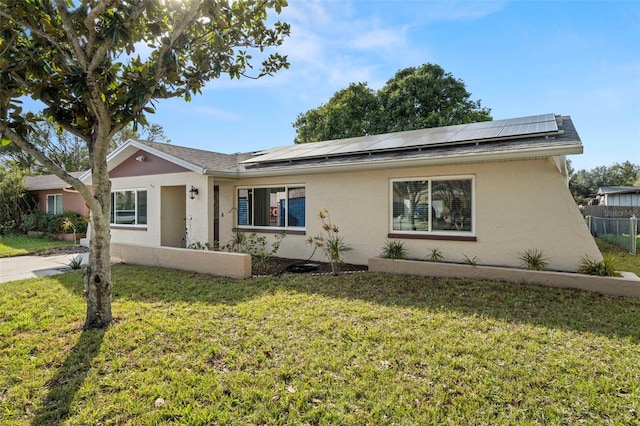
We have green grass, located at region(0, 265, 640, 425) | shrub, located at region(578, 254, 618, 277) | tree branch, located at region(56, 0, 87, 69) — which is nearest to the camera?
green grass, located at region(0, 265, 640, 425)

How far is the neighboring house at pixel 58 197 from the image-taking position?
1936 cm

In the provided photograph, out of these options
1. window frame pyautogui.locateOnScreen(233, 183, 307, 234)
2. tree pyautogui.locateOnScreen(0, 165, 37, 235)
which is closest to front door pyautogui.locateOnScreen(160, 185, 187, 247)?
window frame pyautogui.locateOnScreen(233, 183, 307, 234)

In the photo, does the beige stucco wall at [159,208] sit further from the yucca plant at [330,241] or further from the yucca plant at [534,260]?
the yucca plant at [534,260]

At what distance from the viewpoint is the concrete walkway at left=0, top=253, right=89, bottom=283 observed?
922 centimetres

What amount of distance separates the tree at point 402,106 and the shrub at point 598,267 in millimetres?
17136

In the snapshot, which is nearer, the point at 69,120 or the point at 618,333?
the point at 618,333

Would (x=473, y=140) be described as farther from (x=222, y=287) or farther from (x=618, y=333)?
(x=222, y=287)

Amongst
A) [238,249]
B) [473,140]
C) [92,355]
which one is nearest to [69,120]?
[92,355]

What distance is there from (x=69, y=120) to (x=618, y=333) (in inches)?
353

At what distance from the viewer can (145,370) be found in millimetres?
4047

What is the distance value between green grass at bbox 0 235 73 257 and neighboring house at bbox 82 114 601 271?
12.1 feet

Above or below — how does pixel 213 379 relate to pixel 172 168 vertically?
below

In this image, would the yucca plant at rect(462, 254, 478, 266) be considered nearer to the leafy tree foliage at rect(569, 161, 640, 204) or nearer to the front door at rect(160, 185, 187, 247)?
the front door at rect(160, 185, 187, 247)

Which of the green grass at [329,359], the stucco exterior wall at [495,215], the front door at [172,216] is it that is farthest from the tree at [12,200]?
the stucco exterior wall at [495,215]
